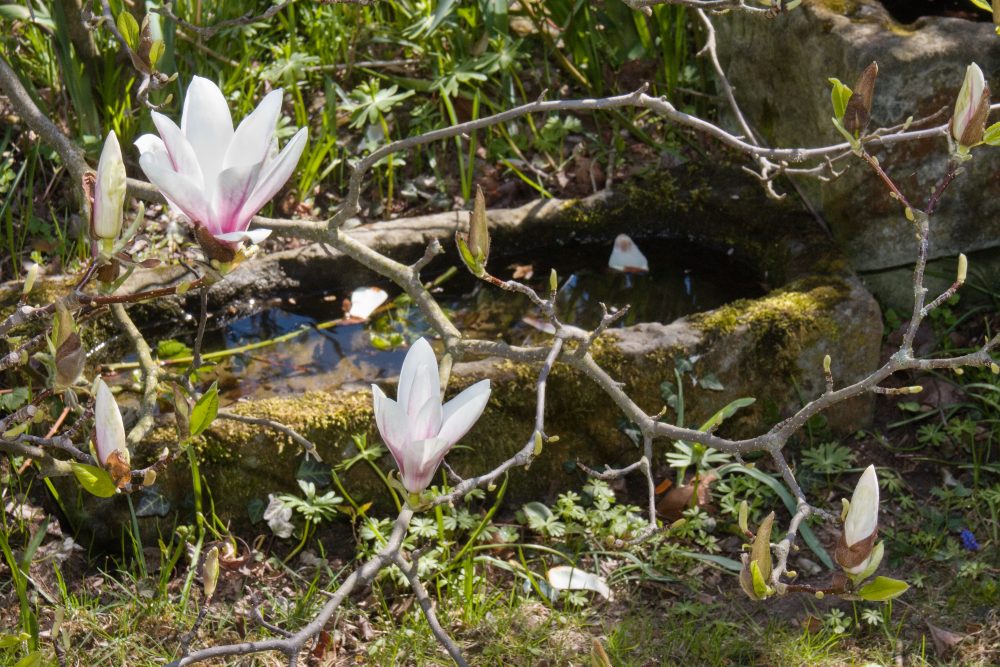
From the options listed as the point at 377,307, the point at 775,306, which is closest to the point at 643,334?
the point at 775,306

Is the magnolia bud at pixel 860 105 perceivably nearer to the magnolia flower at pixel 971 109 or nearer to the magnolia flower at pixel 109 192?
the magnolia flower at pixel 971 109

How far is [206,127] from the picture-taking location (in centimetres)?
142

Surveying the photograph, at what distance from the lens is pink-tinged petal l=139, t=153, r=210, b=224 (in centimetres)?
132

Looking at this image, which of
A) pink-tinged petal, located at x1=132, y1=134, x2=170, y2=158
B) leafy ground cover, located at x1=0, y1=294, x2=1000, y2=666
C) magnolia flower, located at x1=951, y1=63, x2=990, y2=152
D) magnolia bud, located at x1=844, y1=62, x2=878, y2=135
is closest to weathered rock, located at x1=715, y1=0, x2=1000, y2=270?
leafy ground cover, located at x1=0, y1=294, x2=1000, y2=666

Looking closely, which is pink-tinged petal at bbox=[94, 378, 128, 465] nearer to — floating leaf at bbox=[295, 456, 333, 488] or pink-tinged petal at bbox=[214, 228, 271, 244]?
pink-tinged petal at bbox=[214, 228, 271, 244]

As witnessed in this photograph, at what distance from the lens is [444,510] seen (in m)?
2.65

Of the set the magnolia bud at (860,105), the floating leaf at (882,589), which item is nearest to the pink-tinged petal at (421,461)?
the floating leaf at (882,589)

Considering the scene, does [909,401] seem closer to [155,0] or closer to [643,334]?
[643,334]

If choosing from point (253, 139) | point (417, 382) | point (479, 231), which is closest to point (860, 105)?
point (479, 231)

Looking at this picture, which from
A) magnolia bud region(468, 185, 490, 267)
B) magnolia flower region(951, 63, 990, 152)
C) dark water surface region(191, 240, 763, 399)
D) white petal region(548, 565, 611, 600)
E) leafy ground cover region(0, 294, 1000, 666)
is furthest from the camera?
dark water surface region(191, 240, 763, 399)

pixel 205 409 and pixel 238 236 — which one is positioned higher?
pixel 238 236

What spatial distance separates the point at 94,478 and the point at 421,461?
1.53 feet

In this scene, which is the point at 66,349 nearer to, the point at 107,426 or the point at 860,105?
the point at 107,426

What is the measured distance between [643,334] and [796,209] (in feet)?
2.70
